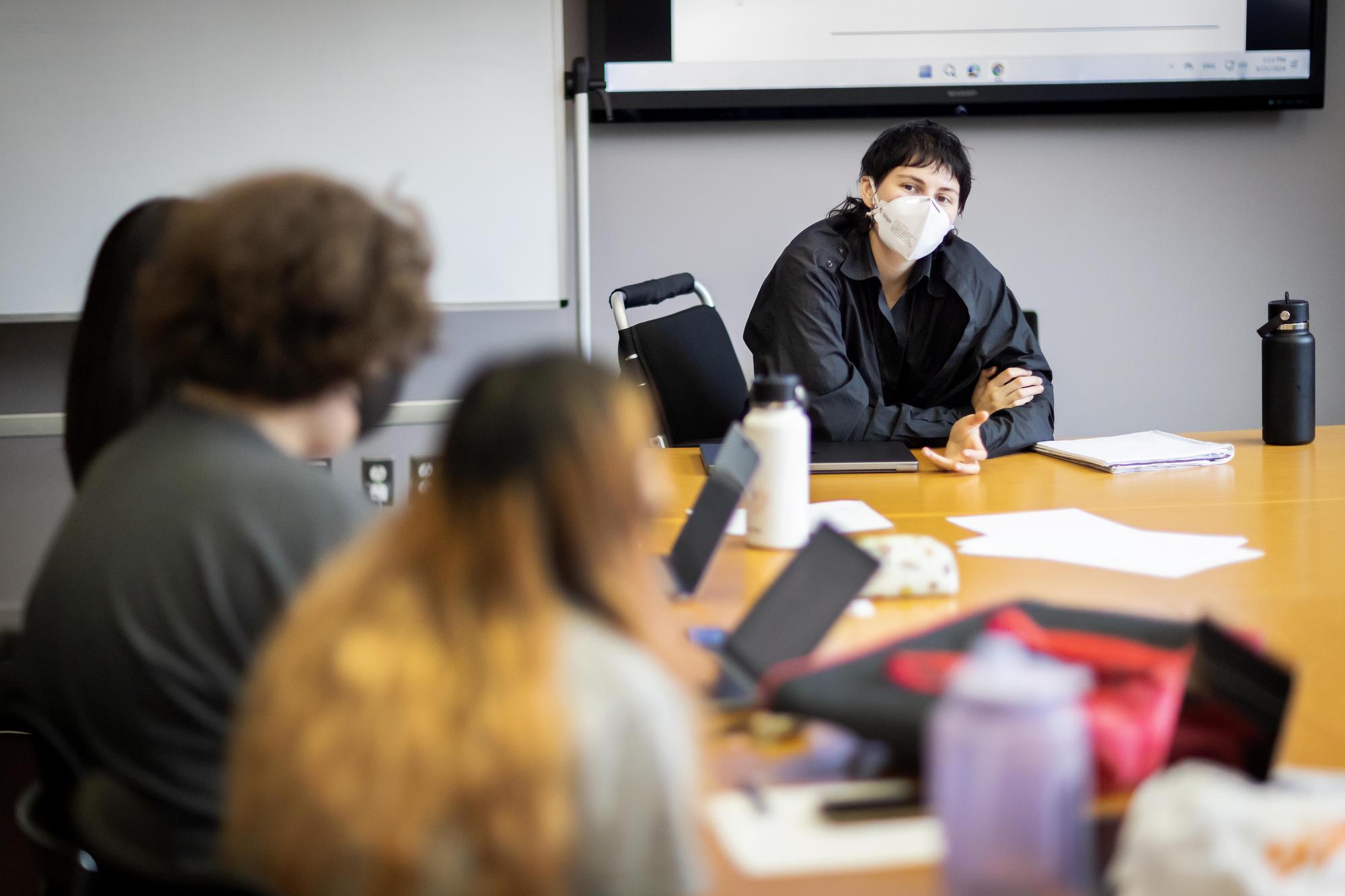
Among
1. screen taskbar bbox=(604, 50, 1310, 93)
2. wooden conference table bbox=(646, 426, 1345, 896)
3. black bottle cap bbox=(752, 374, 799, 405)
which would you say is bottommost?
wooden conference table bbox=(646, 426, 1345, 896)

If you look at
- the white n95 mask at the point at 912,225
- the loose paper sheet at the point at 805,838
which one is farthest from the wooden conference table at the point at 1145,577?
the white n95 mask at the point at 912,225

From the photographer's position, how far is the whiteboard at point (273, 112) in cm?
283

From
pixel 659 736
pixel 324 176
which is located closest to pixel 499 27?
pixel 324 176

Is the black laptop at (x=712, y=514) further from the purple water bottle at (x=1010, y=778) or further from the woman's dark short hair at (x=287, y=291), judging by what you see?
the purple water bottle at (x=1010, y=778)

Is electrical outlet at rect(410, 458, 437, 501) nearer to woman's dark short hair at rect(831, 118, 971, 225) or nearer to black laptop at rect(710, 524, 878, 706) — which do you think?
black laptop at rect(710, 524, 878, 706)


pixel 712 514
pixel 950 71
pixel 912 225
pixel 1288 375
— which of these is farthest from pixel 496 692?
pixel 950 71

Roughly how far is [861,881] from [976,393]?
1.72 m

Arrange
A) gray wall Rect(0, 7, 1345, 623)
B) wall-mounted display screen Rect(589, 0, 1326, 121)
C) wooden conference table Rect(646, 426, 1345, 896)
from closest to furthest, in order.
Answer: wooden conference table Rect(646, 426, 1345, 896)
wall-mounted display screen Rect(589, 0, 1326, 121)
gray wall Rect(0, 7, 1345, 623)

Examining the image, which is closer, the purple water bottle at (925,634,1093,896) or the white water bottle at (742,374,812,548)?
the purple water bottle at (925,634,1093,896)

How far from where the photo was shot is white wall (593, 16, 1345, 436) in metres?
3.25

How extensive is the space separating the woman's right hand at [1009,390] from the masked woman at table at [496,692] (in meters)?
1.73

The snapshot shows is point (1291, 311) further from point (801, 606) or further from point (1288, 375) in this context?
point (801, 606)

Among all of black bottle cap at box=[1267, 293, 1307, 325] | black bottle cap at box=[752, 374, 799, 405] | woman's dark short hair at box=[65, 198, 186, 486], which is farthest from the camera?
black bottle cap at box=[1267, 293, 1307, 325]

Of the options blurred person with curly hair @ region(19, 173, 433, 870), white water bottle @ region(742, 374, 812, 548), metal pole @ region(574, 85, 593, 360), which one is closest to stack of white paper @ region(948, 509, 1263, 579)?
white water bottle @ region(742, 374, 812, 548)
